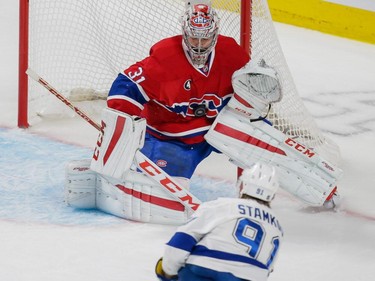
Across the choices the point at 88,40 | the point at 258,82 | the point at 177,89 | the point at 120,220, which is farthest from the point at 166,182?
the point at 88,40

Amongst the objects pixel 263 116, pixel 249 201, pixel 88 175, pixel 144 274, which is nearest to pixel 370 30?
pixel 263 116

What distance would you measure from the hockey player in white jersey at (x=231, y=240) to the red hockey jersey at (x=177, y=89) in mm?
1307

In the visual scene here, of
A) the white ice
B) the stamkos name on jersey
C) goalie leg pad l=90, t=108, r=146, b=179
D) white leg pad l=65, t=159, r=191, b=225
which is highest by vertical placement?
the stamkos name on jersey

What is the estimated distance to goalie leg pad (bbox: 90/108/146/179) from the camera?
4180mm

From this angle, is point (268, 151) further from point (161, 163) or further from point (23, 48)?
point (23, 48)

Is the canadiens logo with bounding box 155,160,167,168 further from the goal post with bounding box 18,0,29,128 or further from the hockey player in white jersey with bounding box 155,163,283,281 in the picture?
the hockey player in white jersey with bounding box 155,163,283,281

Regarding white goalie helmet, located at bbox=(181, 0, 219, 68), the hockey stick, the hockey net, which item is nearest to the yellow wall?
the hockey net

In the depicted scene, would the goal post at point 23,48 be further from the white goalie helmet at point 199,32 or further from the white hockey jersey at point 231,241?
the white hockey jersey at point 231,241

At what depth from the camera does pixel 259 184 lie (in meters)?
3.02

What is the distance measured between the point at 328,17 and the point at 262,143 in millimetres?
2759

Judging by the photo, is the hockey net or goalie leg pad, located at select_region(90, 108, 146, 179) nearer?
goalie leg pad, located at select_region(90, 108, 146, 179)

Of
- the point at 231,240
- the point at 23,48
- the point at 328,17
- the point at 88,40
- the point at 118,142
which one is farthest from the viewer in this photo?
the point at 328,17

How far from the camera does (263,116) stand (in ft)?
14.9

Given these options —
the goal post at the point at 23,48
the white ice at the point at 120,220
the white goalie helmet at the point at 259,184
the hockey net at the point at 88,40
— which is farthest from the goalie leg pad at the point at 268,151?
the white goalie helmet at the point at 259,184
